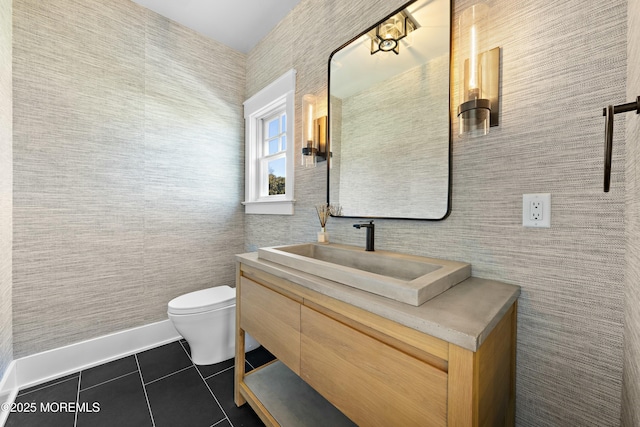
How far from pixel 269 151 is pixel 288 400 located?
1.99 metres

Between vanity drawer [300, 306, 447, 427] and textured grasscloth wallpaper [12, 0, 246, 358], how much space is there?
1.70 metres

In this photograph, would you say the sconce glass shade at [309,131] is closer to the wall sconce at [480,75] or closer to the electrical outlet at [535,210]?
the wall sconce at [480,75]

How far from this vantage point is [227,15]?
2068mm

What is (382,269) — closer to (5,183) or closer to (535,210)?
(535,210)

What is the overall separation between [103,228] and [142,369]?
1040 mm

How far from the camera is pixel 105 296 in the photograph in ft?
6.23

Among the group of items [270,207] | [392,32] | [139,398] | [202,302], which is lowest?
[139,398]

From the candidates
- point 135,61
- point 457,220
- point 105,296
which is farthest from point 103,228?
point 457,220

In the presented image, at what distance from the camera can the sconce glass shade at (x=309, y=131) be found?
1762mm

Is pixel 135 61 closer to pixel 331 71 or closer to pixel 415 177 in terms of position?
pixel 331 71

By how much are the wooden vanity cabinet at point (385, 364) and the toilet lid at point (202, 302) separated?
758 mm

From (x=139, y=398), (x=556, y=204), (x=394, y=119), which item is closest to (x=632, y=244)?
(x=556, y=204)

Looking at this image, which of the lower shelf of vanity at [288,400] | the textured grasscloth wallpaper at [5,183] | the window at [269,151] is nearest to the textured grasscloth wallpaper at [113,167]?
the textured grasscloth wallpaper at [5,183]

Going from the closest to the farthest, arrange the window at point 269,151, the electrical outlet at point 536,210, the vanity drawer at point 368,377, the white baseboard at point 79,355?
the vanity drawer at point 368,377
the electrical outlet at point 536,210
the white baseboard at point 79,355
the window at point 269,151
